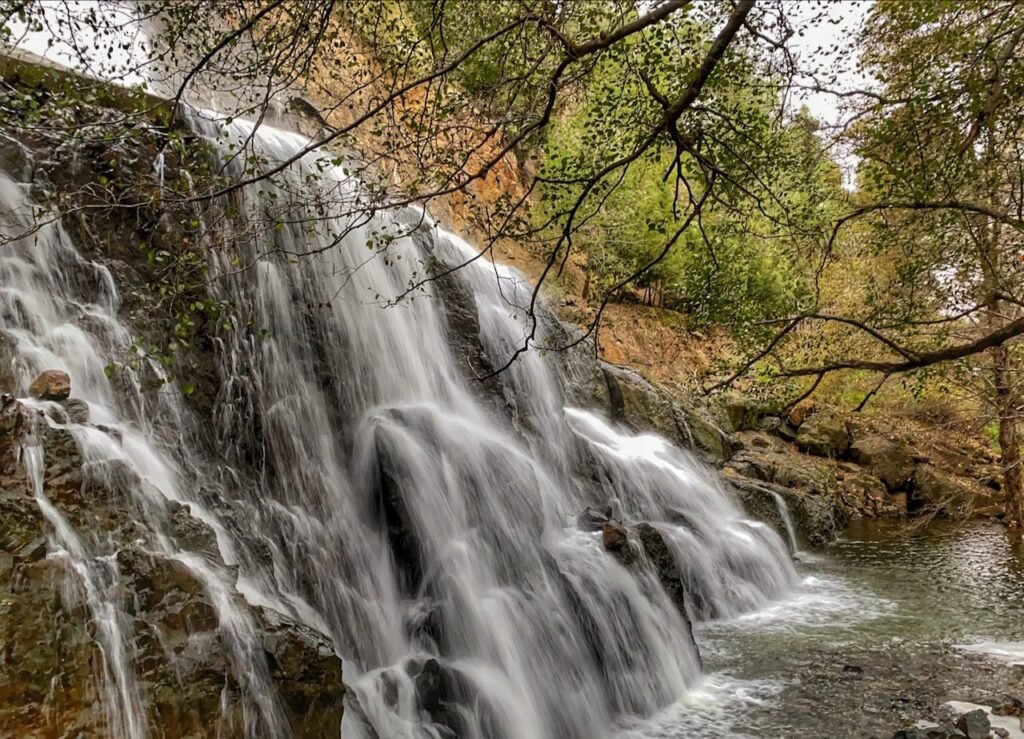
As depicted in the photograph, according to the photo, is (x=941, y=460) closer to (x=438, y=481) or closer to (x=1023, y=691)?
(x=1023, y=691)

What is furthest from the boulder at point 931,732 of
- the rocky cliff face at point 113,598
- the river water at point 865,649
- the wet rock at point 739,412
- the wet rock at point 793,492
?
the wet rock at point 739,412

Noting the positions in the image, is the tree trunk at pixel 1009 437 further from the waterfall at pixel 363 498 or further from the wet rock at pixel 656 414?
the wet rock at pixel 656 414

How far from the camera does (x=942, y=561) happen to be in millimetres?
12555

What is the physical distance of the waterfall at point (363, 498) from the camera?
5801mm

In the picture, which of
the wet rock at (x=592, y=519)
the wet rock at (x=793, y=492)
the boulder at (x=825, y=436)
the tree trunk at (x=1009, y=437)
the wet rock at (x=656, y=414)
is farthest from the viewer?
the boulder at (x=825, y=436)

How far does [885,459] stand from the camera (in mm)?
18375

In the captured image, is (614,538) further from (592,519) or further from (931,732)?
(931,732)

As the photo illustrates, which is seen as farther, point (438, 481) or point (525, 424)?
point (525, 424)

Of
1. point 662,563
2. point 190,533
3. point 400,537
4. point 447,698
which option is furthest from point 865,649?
point 190,533

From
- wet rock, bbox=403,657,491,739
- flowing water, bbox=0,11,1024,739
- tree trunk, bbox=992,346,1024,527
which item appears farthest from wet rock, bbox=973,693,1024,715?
wet rock, bbox=403,657,491,739

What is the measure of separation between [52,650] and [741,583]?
33.2 feet

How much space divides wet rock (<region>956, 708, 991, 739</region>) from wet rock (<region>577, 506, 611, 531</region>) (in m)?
4.67

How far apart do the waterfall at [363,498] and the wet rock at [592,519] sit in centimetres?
34

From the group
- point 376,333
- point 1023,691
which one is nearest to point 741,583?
point 1023,691
